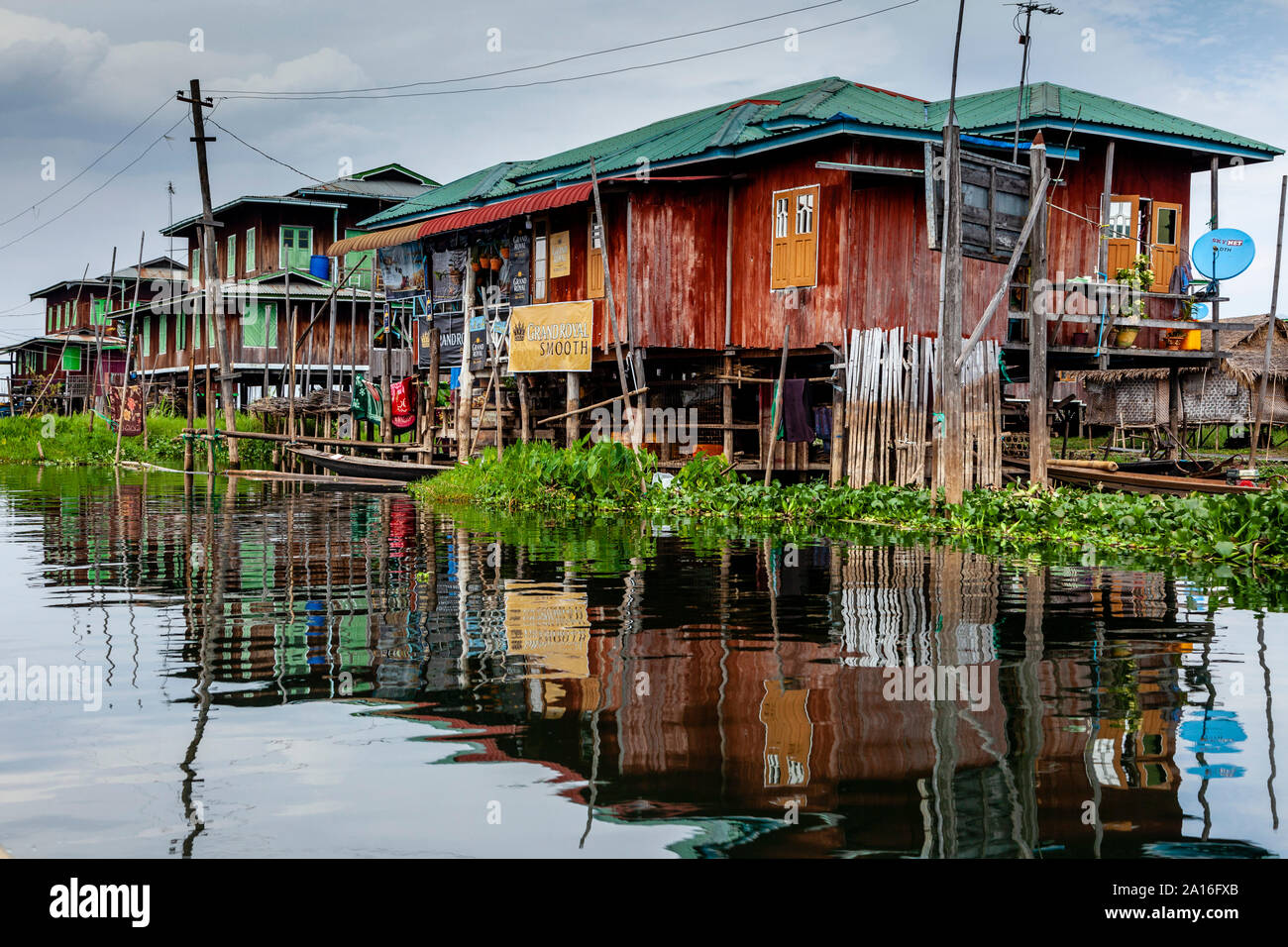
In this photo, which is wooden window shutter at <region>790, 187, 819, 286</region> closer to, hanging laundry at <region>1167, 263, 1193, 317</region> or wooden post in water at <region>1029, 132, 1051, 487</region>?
wooden post in water at <region>1029, 132, 1051, 487</region>

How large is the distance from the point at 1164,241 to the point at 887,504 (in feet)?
30.9

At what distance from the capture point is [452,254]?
29.1 metres

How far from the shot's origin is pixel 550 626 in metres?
9.34

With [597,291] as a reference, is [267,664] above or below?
below

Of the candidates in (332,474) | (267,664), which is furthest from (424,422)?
(267,664)

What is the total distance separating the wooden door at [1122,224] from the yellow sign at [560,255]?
393 inches

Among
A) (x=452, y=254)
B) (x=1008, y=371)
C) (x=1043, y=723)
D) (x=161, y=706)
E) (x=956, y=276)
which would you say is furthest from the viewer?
(x=452, y=254)

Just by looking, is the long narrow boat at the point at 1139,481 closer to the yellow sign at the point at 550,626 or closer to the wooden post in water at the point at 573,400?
the yellow sign at the point at 550,626

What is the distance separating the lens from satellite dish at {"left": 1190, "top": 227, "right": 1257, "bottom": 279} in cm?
2144

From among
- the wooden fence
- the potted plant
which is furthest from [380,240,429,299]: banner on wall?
the potted plant

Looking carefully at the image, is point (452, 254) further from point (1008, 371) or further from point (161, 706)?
point (161, 706)

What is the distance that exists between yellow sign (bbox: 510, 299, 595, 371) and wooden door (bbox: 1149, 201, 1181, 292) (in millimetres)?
10225

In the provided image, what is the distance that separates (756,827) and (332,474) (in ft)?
93.5

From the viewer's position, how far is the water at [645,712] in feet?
15.3
